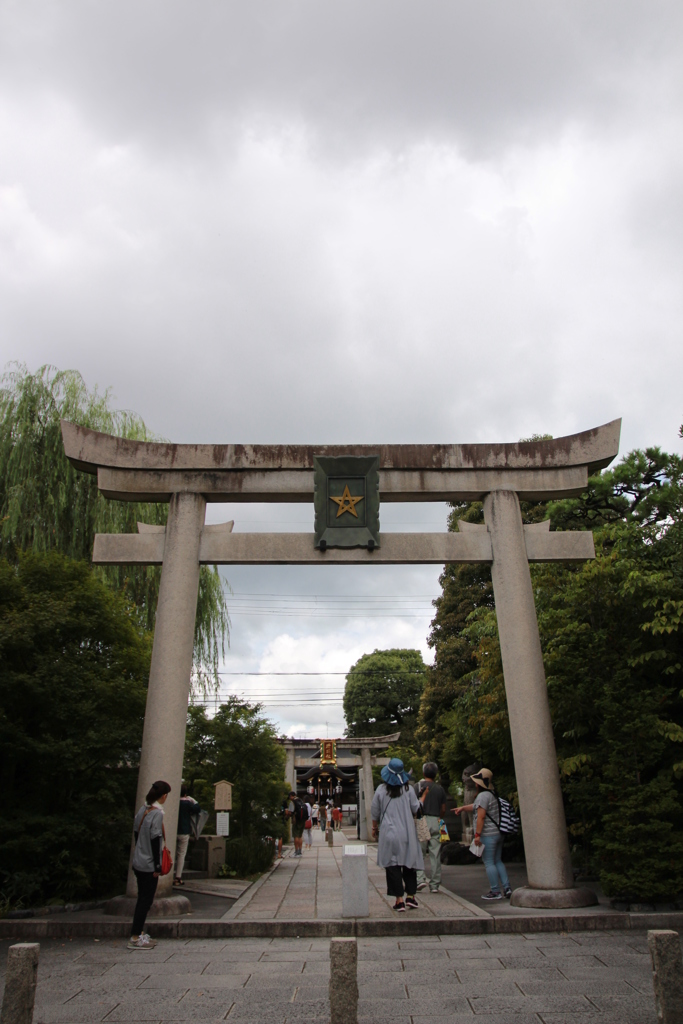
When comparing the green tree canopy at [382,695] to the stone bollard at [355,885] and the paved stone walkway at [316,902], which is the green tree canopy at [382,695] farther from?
the stone bollard at [355,885]

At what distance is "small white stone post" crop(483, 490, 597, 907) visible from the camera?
28.1 ft

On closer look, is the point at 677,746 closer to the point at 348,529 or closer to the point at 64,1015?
the point at 348,529

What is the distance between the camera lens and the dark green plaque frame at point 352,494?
989 centimetres

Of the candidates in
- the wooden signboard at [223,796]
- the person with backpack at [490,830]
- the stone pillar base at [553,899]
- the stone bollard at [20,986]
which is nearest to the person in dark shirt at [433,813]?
the person with backpack at [490,830]

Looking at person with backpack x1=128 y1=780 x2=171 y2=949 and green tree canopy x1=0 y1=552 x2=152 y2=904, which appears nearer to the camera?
person with backpack x1=128 y1=780 x2=171 y2=949

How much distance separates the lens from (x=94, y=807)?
30.7ft

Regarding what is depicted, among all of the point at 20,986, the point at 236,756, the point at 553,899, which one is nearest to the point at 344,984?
the point at 20,986

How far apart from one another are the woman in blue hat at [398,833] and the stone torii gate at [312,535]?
5.17ft

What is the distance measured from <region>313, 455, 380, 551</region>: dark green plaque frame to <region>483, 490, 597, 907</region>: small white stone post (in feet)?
5.42

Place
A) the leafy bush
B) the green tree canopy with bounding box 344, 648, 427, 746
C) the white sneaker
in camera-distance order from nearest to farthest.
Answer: the white sneaker → the leafy bush → the green tree canopy with bounding box 344, 648, 427, 746

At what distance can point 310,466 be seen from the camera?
10.4 meters

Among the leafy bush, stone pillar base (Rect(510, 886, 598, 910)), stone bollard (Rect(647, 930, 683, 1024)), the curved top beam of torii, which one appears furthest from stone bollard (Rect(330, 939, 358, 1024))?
the leafy bush

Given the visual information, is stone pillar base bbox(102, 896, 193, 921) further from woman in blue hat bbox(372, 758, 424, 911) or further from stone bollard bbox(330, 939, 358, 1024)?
stone bollard bbox(330, 939, 358, 1024)

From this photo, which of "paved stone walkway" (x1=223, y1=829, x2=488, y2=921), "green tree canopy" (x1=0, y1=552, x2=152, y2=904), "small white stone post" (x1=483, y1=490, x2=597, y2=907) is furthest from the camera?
"green tree canopy" (x1=0, y1=552, x2=152, y2=904)
